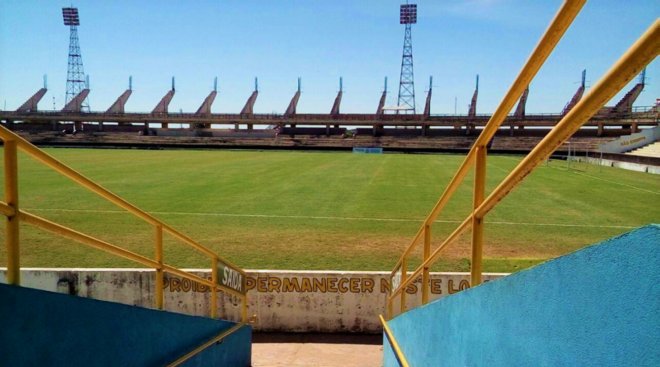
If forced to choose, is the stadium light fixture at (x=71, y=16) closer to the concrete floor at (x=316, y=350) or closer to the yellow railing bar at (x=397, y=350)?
the concrete floor at (x=316, y=350)

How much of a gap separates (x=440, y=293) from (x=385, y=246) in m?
4.20

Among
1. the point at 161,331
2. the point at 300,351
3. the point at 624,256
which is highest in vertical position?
the point at 624,256

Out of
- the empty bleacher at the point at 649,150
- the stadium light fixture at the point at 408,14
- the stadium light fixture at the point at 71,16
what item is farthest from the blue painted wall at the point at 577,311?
the stadium light fixture at the point at 71,16

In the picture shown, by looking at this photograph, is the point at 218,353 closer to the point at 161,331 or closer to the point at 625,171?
the point at 161,331

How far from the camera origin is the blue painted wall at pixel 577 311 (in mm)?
1181

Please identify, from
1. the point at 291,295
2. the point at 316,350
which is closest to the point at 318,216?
the point at 291,295

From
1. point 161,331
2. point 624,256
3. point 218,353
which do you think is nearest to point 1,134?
point 161,331

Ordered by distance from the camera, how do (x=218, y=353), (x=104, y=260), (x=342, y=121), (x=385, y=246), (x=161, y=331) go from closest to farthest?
1. (x=161, y=331)
2. (x=218, y=353)
3. (x=104, y=260)
4. (x=385, y=246)
5. (x=342, y=121)

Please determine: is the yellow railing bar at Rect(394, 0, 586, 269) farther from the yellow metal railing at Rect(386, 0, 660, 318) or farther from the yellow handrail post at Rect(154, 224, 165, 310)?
the yellow handrail post at Rect(154, 224, 165, 310)

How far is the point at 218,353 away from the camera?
196 inches

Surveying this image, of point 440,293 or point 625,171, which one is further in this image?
point 625,171

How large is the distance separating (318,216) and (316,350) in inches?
348

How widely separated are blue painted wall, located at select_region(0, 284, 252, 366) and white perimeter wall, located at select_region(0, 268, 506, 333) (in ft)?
15.2

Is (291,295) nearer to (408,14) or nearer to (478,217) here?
(478,217)
